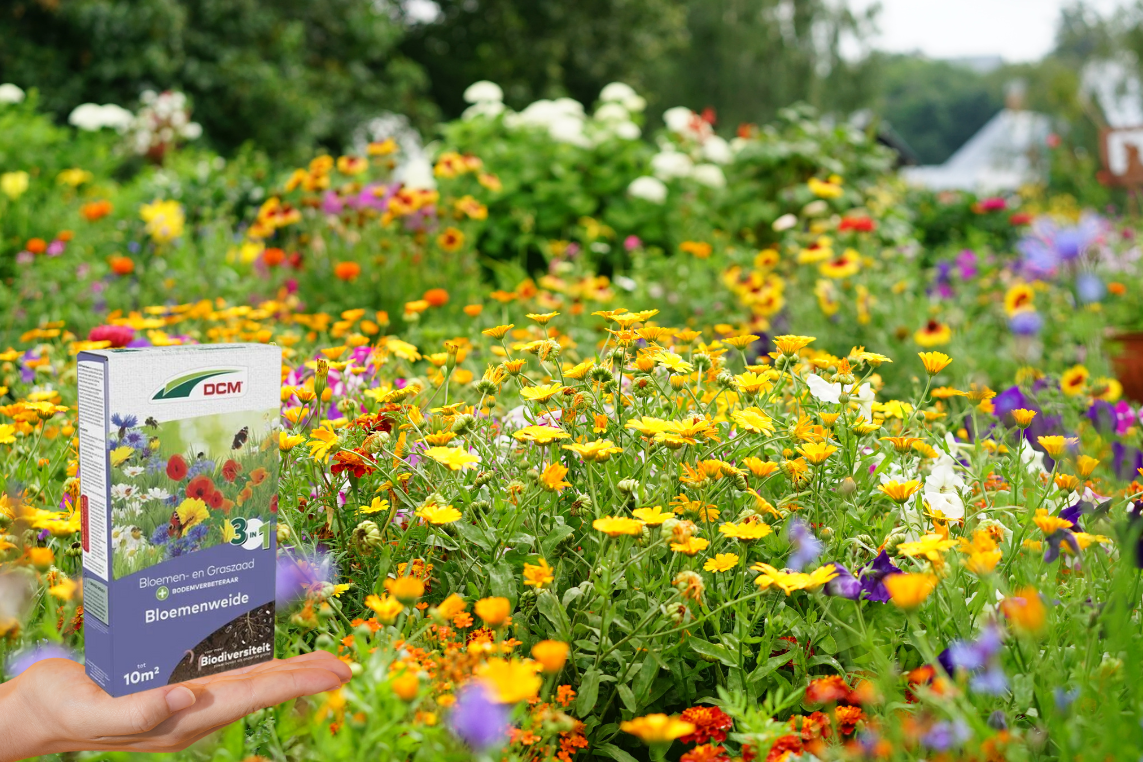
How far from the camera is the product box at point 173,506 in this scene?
3.32 ft

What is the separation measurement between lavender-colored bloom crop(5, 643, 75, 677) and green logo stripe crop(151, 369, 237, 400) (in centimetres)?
38

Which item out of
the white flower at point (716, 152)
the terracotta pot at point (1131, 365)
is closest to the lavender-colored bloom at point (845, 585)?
the terracotta pot at point (1131, 365)

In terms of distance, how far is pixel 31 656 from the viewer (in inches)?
47.8

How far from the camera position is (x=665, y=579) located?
135cm

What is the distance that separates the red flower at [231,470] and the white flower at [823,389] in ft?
3.23

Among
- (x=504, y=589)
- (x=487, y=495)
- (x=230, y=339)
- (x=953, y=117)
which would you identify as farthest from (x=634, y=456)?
(x=953, y=117)

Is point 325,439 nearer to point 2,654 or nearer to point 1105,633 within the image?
point 2,654

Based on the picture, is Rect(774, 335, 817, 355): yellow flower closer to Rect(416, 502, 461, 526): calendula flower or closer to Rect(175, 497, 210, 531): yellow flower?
Rect(416, 502, 461, 526): calendula flower

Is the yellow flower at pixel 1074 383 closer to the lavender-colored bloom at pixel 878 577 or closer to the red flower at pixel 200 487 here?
the lavender-colored bloom at pixel 878 577

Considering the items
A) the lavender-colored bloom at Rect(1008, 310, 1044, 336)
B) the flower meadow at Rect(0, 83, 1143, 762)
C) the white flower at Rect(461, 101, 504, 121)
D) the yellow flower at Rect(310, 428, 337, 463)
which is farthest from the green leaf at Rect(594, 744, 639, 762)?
the white flower at Rect(461, 101, 504, 121)

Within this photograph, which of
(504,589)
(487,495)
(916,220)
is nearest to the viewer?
(504,589)

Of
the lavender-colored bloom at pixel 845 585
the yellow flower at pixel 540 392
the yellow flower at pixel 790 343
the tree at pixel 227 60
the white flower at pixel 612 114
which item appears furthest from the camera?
the tree at pixel 227 60

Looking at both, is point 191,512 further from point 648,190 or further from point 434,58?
point 434,58

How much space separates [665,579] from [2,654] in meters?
0.90
